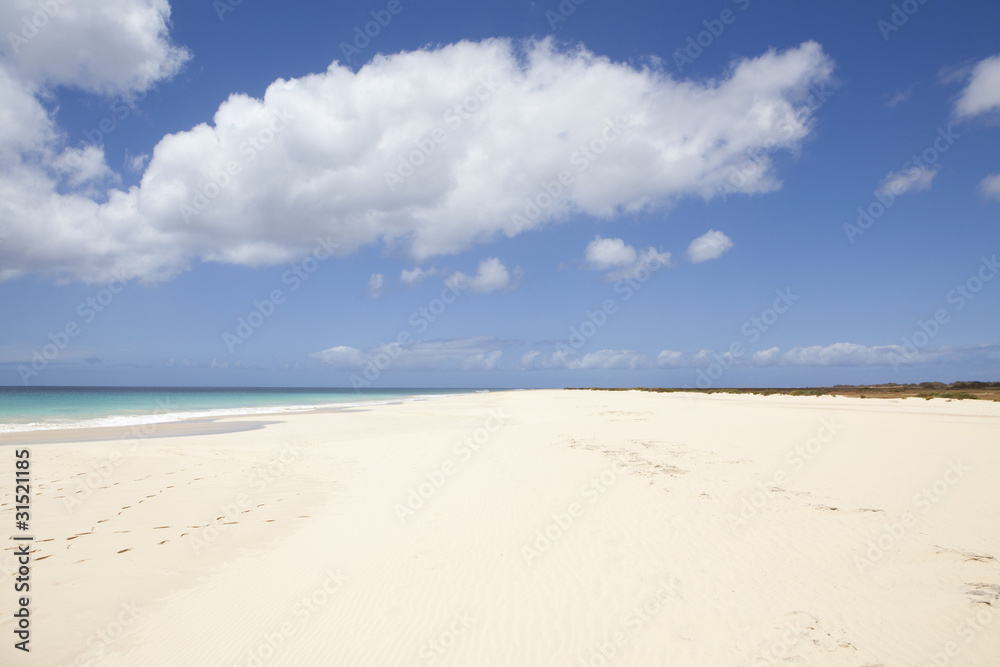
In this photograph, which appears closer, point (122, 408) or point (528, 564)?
point (528, 564)

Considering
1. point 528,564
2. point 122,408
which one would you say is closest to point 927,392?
point 528,564

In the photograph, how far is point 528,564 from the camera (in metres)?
6.12

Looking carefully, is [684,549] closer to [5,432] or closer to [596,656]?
[596,656]

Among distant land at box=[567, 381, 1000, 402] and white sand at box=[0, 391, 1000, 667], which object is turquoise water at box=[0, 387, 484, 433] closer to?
white sand at box=[0, 391, 1000, 667]

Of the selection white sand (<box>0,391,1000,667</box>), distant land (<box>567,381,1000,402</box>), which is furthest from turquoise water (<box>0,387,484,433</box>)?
distant land (<box>567,381,1000,402</box>)

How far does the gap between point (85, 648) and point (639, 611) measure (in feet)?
18.7

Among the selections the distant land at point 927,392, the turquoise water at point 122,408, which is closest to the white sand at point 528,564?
the turquoise water at point 122,408

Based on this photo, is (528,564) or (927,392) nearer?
(528,564)

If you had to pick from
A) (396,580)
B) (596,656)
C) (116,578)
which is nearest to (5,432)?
(116,578)

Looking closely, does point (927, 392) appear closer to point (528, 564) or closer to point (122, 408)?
point (528, 564)

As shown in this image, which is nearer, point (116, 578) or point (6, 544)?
point (116, 578)

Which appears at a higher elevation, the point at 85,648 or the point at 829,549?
the point at 829,549

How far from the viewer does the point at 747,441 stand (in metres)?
14.7

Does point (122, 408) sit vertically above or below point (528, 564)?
above
